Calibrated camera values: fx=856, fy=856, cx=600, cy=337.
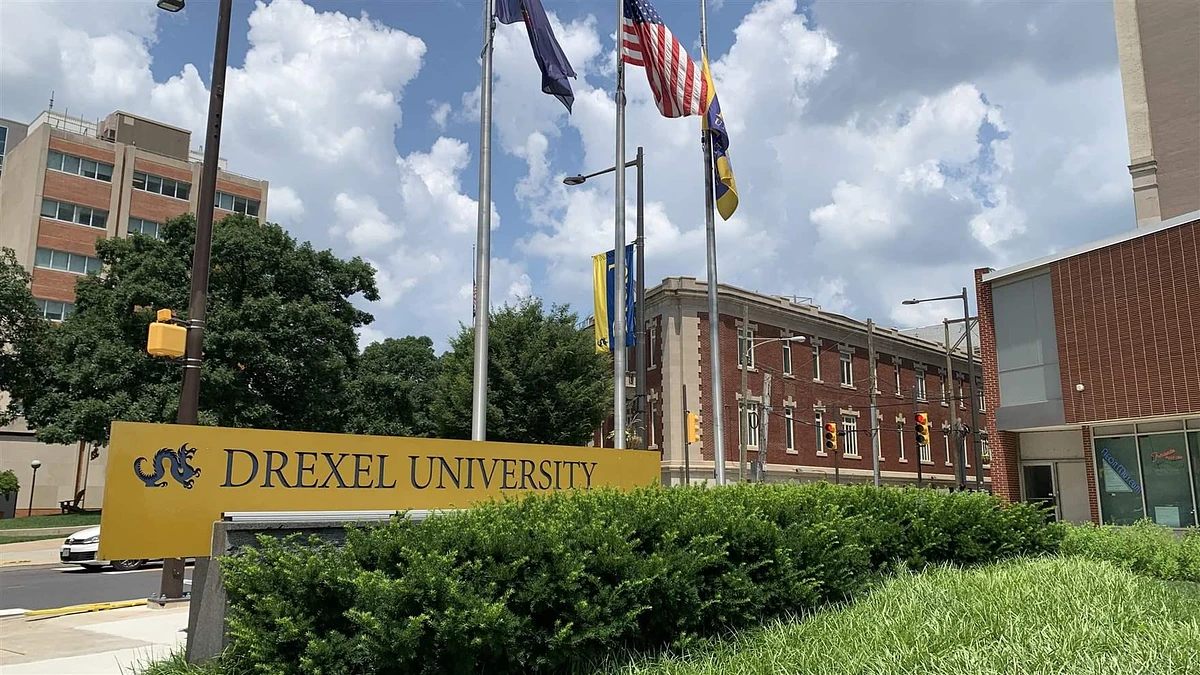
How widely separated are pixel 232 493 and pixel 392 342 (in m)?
61.5

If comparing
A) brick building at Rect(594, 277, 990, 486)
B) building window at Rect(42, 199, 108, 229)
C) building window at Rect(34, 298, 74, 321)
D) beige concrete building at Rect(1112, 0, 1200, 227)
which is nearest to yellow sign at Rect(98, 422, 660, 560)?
brick building at Rect(594, 277, 990, 486)

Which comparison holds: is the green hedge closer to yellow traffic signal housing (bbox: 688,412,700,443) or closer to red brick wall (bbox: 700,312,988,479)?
yellow traffic signal housing (bbox: 688,412,700,443)

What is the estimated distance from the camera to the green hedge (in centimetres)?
559

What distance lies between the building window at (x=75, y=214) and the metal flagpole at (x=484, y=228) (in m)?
49.7

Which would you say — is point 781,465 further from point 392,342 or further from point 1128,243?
point 392,342

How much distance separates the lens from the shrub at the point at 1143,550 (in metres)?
12.8

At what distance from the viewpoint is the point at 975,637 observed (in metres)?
6.26

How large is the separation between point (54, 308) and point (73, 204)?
6938 millimetres

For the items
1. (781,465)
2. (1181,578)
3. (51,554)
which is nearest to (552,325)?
(781,465)

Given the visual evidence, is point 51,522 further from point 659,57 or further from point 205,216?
point 659,57

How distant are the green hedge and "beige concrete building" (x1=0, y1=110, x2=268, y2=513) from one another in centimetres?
5016

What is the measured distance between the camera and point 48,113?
59156mm

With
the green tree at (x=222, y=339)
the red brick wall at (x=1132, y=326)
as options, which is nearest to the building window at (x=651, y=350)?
the green tree at (x=222, y=339)

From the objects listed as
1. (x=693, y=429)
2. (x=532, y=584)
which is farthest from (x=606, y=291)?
(x=532, y=584)
